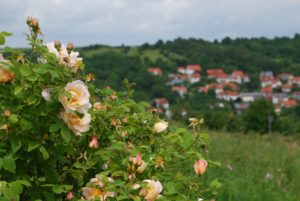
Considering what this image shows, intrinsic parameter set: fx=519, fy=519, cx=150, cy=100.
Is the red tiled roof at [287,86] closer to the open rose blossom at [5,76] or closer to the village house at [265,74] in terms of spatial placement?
the village house at [265,74]

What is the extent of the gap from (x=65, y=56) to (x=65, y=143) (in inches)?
14.2

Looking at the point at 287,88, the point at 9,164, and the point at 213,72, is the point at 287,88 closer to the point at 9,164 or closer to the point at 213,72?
the point at 213,72

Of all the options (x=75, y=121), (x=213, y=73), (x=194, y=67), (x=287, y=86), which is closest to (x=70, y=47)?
(x=75, y=121)

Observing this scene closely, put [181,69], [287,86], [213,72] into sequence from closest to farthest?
1. [181,69]
2. [213,72]
3. [287,86]

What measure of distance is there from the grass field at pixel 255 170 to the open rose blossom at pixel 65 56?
109 inches

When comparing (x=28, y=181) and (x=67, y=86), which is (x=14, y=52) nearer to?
Result: (x=67, y=86)

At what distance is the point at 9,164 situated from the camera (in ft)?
5.87

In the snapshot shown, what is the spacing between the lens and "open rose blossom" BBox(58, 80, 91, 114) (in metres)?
1.76

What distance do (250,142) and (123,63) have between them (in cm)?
5670

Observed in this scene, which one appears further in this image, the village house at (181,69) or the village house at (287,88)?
the village house at (287,88)

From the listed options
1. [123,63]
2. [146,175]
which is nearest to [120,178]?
[146,175]

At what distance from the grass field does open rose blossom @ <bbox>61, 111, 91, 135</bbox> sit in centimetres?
290

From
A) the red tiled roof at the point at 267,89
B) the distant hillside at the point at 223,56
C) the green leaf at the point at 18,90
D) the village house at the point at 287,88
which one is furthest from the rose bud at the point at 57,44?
the village house at the point at 287,88

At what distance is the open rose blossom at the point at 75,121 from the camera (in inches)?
71.8
